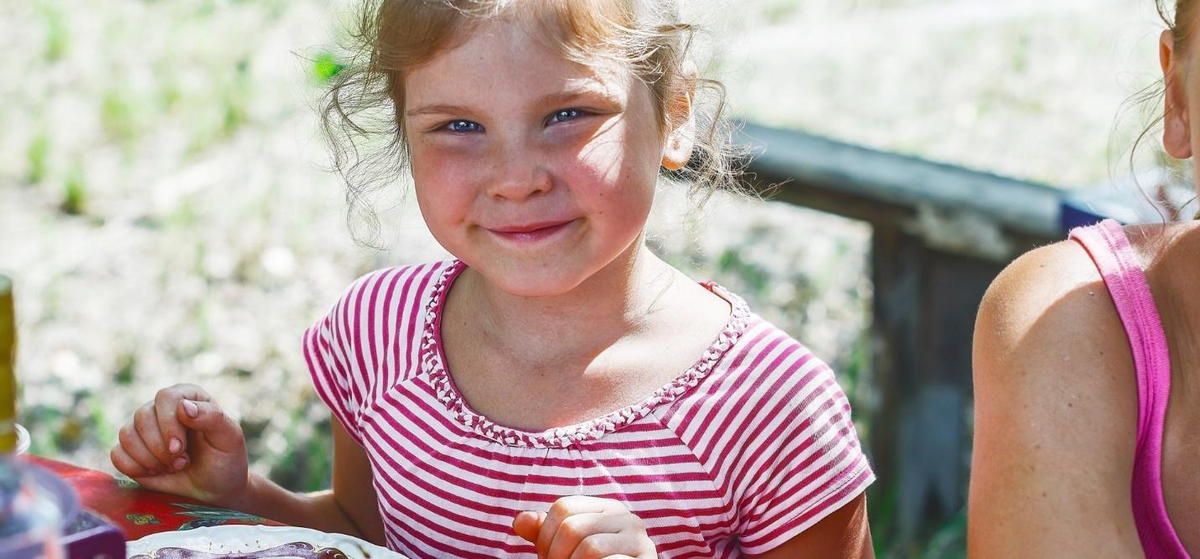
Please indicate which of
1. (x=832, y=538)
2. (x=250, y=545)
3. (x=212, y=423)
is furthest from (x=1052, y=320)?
(x=212, y=423)

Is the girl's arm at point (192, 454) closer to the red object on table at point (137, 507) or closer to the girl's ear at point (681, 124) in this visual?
the red object on table at point (137, 507)

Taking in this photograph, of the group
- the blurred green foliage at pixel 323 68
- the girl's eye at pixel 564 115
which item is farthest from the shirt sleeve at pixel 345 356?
the blurred green foliage at pixel 323 68

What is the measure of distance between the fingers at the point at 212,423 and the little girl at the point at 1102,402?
0.87 metres

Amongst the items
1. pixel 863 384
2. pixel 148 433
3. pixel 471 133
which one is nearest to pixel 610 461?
pixel 471 133

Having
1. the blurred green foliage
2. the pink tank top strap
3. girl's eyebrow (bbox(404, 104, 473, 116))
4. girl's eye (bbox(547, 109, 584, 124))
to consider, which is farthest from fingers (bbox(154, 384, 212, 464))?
the pink tank top strap

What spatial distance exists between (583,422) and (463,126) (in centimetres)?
37

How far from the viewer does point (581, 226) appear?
1.63m

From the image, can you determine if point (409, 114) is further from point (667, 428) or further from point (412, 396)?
point (667, 428)

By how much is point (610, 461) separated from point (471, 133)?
402 millimetres

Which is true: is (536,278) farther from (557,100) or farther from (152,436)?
(152,436)

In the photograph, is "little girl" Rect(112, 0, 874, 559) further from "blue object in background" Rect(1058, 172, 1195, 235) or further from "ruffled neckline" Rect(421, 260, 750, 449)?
"blue object in background" Rect(1058, 172, 1195, 235)

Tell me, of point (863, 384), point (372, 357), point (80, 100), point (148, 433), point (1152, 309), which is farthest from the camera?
point (80, 100)

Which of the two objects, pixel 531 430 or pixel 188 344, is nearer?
pixel 531 430

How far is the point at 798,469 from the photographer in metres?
1.66
